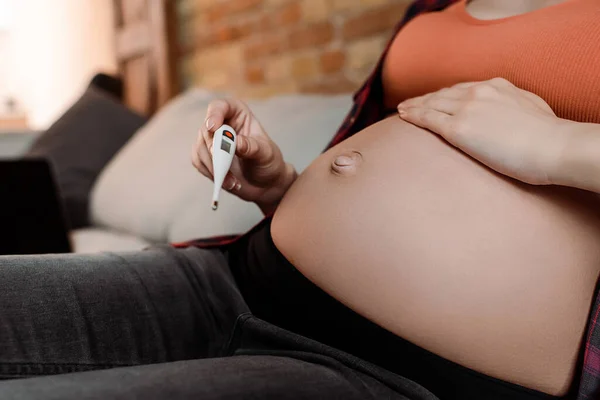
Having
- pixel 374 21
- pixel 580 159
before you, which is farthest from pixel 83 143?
pixel 580 159

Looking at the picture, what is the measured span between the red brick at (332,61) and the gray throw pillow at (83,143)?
2.52 feet

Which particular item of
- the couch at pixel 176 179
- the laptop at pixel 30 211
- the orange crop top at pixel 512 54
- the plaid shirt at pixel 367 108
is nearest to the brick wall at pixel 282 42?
the couch at pixel 176 179

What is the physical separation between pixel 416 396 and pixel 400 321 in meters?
0.08

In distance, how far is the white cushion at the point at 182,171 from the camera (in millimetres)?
1262

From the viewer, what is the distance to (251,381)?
1.77 feet

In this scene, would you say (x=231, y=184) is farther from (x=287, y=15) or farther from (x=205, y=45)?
(x=205, y=45)

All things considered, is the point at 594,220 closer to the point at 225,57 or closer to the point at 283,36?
the point at 283,36

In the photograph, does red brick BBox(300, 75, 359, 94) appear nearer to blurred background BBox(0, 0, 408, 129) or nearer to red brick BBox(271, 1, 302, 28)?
blurred background BBox(0, 0, 408, 129)

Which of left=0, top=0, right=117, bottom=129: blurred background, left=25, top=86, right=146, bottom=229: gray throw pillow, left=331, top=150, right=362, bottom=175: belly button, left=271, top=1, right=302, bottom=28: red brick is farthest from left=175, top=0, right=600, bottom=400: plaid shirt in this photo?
left=0, top=0, right=117, bottom=129: blurred background

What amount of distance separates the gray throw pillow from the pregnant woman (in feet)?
3.93

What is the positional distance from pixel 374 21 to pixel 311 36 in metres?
0.30

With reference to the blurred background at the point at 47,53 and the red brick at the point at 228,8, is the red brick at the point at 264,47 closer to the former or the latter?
the red brick at the point at 228,8

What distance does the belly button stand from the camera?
758 millimetres

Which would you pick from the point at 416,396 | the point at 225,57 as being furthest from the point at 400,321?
the point at 225,57
